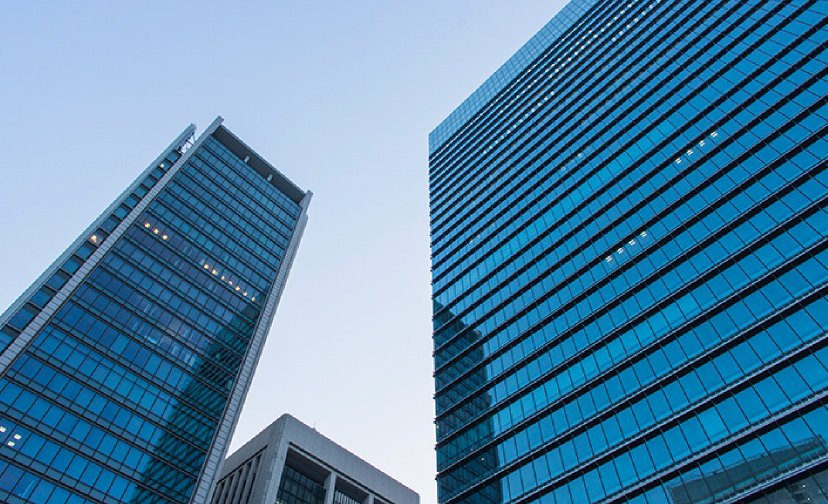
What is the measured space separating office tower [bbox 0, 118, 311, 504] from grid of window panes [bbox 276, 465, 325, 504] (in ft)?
38.6

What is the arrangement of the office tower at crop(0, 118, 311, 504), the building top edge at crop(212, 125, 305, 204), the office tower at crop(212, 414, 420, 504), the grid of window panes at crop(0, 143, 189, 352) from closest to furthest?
the office tower at crop(0, 118, 311, 504) → the grid of window panes at crop(0, 143, 189, 352) → the office tower at crop(212, 414, 420, 504) → the building top edge at crop(212, 125, 305, 204)

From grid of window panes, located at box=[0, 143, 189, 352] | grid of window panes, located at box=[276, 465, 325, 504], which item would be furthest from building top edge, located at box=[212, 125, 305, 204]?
grid of window panes, located at box=[276, 465, 325, 504]

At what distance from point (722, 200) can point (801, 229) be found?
7.80 metres

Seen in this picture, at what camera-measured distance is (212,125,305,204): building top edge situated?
316 ft

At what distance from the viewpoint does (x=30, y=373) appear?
51.8m

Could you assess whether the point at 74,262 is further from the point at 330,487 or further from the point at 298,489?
the point at 330,487

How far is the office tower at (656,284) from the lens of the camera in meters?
39.6

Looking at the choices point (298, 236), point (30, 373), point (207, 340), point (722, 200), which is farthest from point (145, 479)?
point (722, 200)

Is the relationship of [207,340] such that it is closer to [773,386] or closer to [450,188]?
[450,188]

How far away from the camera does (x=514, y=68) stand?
111m

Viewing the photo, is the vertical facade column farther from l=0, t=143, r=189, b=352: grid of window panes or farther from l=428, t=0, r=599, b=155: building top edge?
l=428, t=0, r=599, b=155: building top edge

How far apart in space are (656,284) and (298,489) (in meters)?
47.6

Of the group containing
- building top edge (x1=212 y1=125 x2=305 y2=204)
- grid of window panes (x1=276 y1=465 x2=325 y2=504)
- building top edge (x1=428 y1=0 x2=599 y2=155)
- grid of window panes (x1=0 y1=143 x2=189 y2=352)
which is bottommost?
grid of window panes (x1=276 y1=465 x2=325 y2=504)

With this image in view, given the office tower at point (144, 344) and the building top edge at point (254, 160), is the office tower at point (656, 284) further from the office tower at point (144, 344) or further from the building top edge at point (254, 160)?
the building top edge at point (254, 160)
